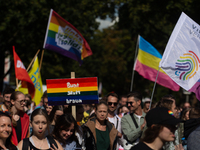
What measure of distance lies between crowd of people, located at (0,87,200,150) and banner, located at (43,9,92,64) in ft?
9.93

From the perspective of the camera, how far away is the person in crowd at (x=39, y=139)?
159 inches

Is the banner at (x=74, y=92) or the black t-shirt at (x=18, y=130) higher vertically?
the banner at (x=74, y=92)

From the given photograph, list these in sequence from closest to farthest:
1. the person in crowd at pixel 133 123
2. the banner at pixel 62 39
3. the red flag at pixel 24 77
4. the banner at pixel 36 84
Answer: the person in crowd at pixel 133 123 < the red flag at pixel 24 77 < the banner at pixel 62 39 < the banner at pixel 36 84


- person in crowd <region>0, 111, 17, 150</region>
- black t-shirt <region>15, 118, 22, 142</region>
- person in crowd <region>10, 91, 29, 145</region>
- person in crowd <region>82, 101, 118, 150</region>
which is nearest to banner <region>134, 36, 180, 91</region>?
person in crowd <region>82, 101, 118, 150</region>

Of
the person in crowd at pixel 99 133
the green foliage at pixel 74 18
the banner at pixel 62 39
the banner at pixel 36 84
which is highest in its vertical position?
the green foliage at pixel 74 18

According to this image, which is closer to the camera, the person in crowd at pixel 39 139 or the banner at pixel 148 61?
the person in crowd at pixel 39 139

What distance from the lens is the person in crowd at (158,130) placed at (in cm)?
309

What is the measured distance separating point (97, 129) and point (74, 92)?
31.7 inches

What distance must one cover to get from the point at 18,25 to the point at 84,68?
13363 mm

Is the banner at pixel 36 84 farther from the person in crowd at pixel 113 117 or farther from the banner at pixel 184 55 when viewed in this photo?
the banner at pixel 184 55

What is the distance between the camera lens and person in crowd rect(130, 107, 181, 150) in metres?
3.09

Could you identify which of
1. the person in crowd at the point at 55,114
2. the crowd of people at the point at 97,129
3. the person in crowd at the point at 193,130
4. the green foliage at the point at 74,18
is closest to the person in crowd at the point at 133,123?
the crowd of people at the point at 97,129

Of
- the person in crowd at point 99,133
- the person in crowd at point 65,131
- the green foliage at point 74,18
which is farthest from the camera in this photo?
the green foliage at point 74,18

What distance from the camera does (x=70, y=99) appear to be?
582 centimetres
